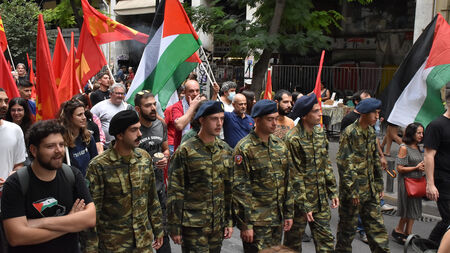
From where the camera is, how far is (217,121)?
4547mm

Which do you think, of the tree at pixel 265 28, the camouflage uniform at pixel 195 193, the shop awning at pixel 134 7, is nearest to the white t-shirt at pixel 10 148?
the camouflage uniform at pixel 195 193

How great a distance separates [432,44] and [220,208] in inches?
143

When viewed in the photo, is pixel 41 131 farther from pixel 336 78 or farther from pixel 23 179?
pixel 336 78

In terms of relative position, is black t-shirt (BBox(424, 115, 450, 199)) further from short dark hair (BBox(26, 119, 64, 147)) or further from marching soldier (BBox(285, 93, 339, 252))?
short dark hair (BBox(26, 119, 64, 147))

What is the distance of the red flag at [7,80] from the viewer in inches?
240

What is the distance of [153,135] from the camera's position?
5652 millimetres

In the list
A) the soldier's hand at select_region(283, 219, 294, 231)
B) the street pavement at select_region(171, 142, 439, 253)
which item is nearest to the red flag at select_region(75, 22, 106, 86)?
the street pavement at select_region(171, 142, 439, 253)

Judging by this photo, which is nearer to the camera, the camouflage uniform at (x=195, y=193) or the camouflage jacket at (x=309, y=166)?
the camouflage uniform at (x=195, y=193)

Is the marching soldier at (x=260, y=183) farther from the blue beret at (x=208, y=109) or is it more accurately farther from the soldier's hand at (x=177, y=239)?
the soldier's hand at (x=177, y=239)

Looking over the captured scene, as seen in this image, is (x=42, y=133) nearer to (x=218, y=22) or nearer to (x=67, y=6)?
(x=218, y=22)

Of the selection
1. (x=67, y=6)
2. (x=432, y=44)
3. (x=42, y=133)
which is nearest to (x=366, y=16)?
(x=67, y=6)

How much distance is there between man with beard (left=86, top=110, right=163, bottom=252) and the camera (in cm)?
392

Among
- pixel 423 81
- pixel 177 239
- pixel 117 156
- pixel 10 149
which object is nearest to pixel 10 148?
pixel 10 149

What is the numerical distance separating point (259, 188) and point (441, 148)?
2154 mm
